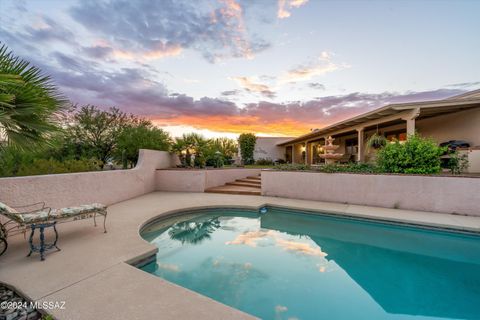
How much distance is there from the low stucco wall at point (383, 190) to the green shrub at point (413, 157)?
1.46ft

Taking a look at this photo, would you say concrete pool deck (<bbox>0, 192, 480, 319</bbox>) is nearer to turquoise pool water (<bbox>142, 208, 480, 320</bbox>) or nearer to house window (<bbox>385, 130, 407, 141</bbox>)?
turquoise pool water (<bbox>142, 208, 480, 320</bbox>)

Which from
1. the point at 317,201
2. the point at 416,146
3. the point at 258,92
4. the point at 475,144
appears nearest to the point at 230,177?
the point at 317,201

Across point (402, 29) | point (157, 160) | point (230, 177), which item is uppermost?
point (402, 29)

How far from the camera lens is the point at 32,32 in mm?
7254

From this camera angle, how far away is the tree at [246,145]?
22453 millimetres

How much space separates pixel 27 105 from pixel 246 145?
64.7ft

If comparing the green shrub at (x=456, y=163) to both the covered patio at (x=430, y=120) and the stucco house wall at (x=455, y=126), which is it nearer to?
the covered patio at (x=430, y=120)

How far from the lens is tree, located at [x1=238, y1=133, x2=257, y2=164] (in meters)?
A: 22.5

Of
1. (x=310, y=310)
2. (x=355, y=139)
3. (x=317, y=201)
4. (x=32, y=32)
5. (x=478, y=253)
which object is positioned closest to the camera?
(x=310, y=310)

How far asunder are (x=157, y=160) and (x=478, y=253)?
1155cm

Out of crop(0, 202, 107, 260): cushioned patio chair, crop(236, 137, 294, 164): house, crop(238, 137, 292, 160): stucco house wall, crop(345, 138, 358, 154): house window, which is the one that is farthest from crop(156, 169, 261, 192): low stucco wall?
crop(238, 137, 292, 160): stucco house wall

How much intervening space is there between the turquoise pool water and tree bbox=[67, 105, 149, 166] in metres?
9.25

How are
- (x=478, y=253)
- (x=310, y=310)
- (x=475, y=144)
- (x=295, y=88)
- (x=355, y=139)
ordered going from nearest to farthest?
(x=310, y=310), (x=478, y=253), (x=475, y=144), (x=295, y=88), (x=355, y=139)

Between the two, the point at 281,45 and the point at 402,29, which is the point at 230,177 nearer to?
the point at 281,45
